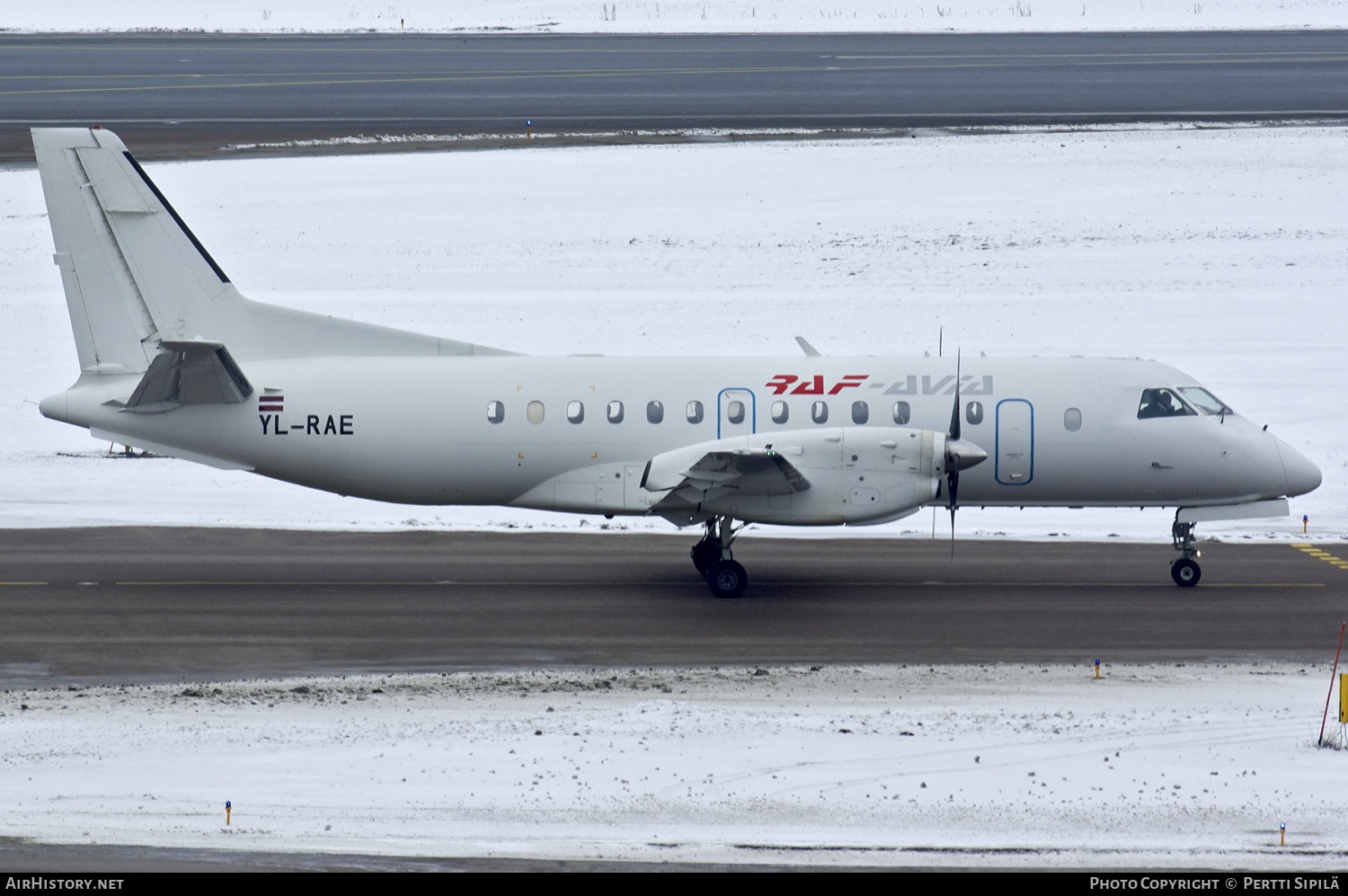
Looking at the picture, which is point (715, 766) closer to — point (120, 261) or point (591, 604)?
point (591, 604)

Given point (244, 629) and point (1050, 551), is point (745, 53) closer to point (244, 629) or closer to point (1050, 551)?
point (1050, 551)

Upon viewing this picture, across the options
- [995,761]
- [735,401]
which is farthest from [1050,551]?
[995,761]

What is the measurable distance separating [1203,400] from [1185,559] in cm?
244

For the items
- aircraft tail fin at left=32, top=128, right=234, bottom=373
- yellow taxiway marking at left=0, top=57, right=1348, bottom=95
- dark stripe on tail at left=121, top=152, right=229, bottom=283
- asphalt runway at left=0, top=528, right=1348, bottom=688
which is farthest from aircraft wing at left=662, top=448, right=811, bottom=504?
yellow taxiway marking at left=0, top=57, right=1348, bottom=95

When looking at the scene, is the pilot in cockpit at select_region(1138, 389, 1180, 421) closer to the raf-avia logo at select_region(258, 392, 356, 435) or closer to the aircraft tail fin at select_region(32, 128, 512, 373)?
the raf-avia logo at select_region(258, 392, 356, 435)

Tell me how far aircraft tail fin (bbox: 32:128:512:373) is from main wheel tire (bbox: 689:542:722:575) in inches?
292

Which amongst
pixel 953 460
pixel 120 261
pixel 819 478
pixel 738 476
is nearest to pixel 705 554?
pixel 738 476

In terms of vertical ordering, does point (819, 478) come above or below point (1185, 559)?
above

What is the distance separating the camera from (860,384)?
2264 centimetres

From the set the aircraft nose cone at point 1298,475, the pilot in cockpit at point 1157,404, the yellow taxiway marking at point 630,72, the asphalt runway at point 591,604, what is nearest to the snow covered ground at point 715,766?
the asphalt runway at point 591,604

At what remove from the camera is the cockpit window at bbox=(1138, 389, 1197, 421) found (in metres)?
22.9

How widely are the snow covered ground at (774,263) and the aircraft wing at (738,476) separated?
21.0 ft

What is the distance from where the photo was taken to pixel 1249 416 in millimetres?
32406

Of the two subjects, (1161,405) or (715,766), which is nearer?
(715,766)
